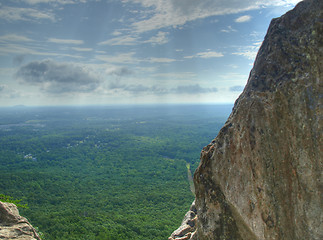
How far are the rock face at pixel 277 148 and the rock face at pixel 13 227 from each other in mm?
8456

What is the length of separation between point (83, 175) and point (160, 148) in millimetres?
51058

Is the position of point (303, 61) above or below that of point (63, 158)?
above

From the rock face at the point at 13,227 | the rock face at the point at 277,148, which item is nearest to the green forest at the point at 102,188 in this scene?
the rock face at the point at 13,227

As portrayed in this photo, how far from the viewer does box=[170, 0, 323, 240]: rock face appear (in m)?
6.54

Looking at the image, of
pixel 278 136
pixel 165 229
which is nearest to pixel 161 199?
pixel 165 229

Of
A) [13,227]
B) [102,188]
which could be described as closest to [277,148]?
[13,227]

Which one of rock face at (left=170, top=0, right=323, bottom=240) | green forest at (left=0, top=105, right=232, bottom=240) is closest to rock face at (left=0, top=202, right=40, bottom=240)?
rock face at (left=170, top=0, right=323, bottom=240)

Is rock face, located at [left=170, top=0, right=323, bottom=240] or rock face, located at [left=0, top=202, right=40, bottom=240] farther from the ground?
rock face, located at [left=170, top=0, right=323, bottom=240]

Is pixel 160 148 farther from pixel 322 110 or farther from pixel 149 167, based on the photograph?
pixel 322 110

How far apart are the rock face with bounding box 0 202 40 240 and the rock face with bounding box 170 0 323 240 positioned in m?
8.46

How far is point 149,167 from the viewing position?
299ft

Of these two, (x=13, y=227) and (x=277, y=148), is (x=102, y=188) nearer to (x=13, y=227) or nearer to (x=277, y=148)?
(x=13, y=227)

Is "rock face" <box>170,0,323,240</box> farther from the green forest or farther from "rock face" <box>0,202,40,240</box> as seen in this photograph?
the green forest

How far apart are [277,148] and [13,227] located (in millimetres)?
12338
